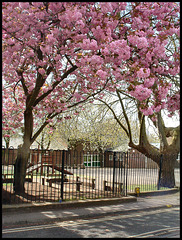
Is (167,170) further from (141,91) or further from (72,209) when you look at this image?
(141,91)

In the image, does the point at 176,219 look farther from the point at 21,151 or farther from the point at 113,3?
the point at 113,3

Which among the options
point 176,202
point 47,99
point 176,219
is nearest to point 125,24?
point 47,99

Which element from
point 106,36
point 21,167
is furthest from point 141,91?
point 21,167

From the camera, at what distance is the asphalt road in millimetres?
6449

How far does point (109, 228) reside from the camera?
23.6ft

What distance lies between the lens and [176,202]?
11.6m

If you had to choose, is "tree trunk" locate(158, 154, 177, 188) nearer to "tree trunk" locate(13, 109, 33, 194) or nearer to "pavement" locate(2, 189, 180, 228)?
"pavement" locate(2, 189, 180, 228)

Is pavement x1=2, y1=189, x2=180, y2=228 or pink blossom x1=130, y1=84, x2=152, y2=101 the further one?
pavement x1=2, y1=189, x2=180, y2=228

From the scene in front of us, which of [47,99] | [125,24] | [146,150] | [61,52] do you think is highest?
[125,24]

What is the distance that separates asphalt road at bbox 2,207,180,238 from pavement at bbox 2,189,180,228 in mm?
250

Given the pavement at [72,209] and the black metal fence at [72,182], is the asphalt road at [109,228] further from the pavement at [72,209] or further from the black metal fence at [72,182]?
the black metal fence at [72,182]

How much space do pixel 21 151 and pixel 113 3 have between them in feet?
19.9

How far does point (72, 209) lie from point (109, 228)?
91.8 inches

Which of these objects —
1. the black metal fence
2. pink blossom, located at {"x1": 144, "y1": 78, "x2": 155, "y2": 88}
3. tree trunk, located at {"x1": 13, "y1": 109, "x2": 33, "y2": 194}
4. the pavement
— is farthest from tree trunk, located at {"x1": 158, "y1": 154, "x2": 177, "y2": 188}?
pink blossom, located at {"x1": 144, "y1": 78, "x2": 155, "y2": 88}
